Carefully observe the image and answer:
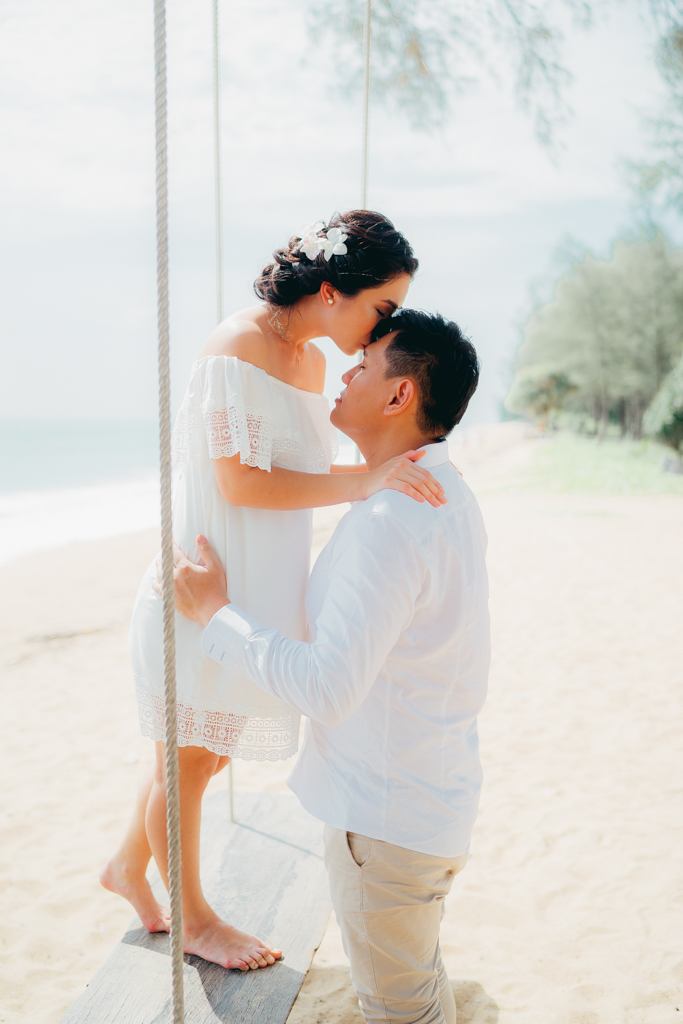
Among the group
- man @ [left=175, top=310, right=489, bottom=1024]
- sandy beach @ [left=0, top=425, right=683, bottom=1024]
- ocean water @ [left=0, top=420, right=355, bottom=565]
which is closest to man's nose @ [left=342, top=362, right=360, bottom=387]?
man @ [left=175, top=310, right=489, bottom=1024]

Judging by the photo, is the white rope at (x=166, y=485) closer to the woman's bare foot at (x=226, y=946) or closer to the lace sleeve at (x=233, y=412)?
the lace sleeve at (x=233, y=412)

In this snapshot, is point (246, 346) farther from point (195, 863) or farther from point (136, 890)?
point (136, 890)

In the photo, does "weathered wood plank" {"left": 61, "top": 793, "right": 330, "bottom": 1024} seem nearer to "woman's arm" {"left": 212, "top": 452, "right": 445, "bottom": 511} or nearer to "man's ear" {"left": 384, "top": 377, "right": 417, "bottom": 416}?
"woman's arm" {"left": 212, "top": 452, "right": 445, "bottom": 511}

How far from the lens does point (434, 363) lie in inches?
55.8

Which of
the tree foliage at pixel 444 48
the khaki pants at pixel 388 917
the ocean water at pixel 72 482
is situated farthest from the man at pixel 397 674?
the ocean water at pixel 72 482

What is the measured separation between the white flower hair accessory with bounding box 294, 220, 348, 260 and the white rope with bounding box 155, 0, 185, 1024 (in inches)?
22.9

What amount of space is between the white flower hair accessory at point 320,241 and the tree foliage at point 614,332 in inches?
987

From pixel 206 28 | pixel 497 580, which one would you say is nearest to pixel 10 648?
pixel 497 580

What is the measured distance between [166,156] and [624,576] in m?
7.59

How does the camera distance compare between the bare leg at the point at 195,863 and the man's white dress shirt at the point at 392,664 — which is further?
the bare leg at the point at 195,863

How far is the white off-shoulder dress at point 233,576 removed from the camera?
1646 millimetres

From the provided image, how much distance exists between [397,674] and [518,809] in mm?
2427

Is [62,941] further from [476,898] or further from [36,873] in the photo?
[476,898]

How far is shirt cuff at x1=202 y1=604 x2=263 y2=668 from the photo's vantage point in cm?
135
